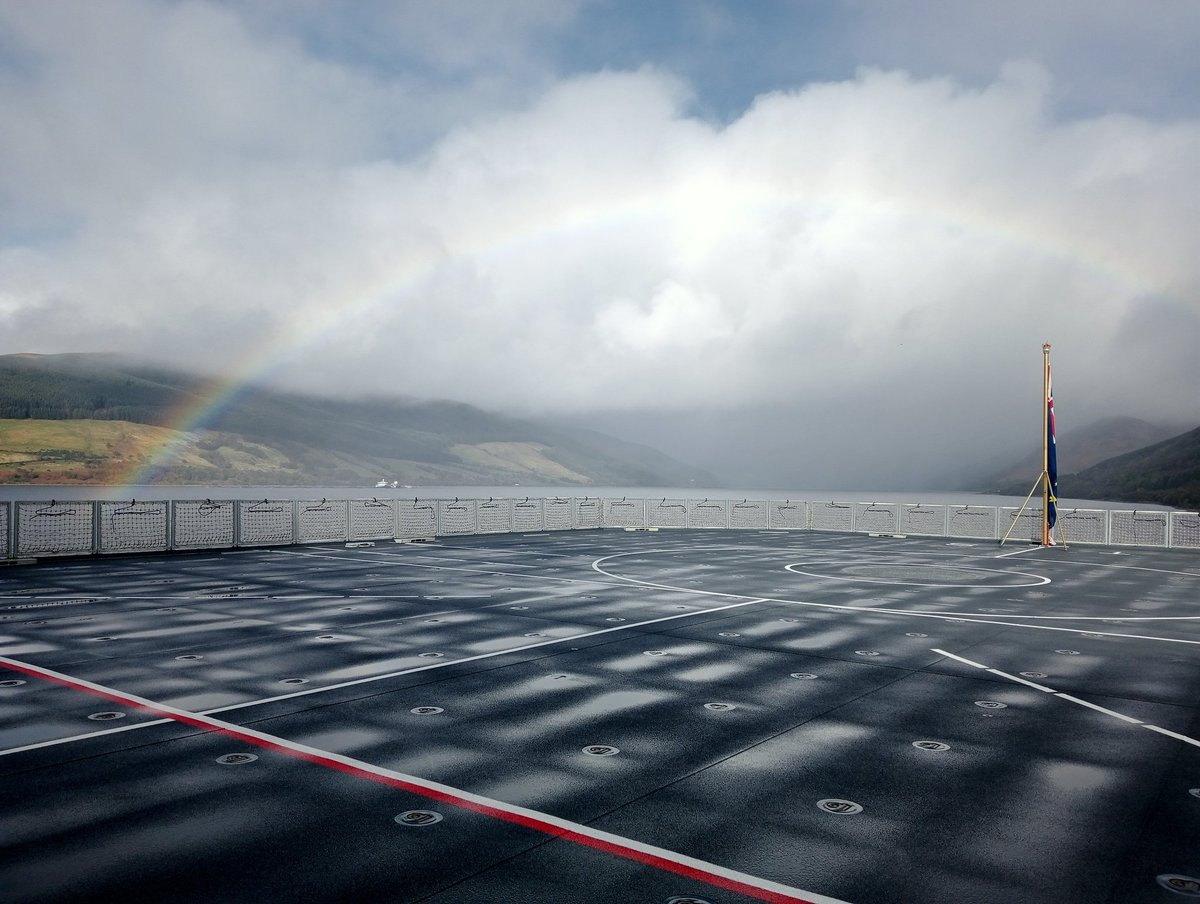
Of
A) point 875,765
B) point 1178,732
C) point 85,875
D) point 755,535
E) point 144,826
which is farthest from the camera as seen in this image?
point 755,535

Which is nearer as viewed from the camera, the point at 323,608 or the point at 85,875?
the point at 85,875

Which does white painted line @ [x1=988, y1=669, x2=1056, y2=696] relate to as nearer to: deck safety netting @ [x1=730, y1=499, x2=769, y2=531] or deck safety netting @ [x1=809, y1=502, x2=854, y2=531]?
deck safety netting @ [x1=809, y1=502, x2=854, y2=531]

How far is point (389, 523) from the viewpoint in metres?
35.4

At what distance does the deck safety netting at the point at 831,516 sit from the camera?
4428 cm

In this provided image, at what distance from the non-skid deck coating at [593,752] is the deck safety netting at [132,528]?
10335mm

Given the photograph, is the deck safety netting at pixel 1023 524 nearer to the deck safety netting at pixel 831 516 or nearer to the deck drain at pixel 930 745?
the deck safety netting at pixel 831 516

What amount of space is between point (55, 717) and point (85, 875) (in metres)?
4.35

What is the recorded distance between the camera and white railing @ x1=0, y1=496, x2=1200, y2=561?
2702cm

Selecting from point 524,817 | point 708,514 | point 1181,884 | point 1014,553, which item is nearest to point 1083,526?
point 1014,553

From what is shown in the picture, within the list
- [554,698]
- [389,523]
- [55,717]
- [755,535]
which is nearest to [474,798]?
[554,698]

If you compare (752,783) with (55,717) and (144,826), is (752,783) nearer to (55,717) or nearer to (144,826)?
(144,826)

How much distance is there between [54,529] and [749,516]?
1274 inches

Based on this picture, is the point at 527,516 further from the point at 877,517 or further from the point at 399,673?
the point at 399,673

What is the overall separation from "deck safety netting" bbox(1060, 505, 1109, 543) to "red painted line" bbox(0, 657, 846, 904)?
36681 mm
